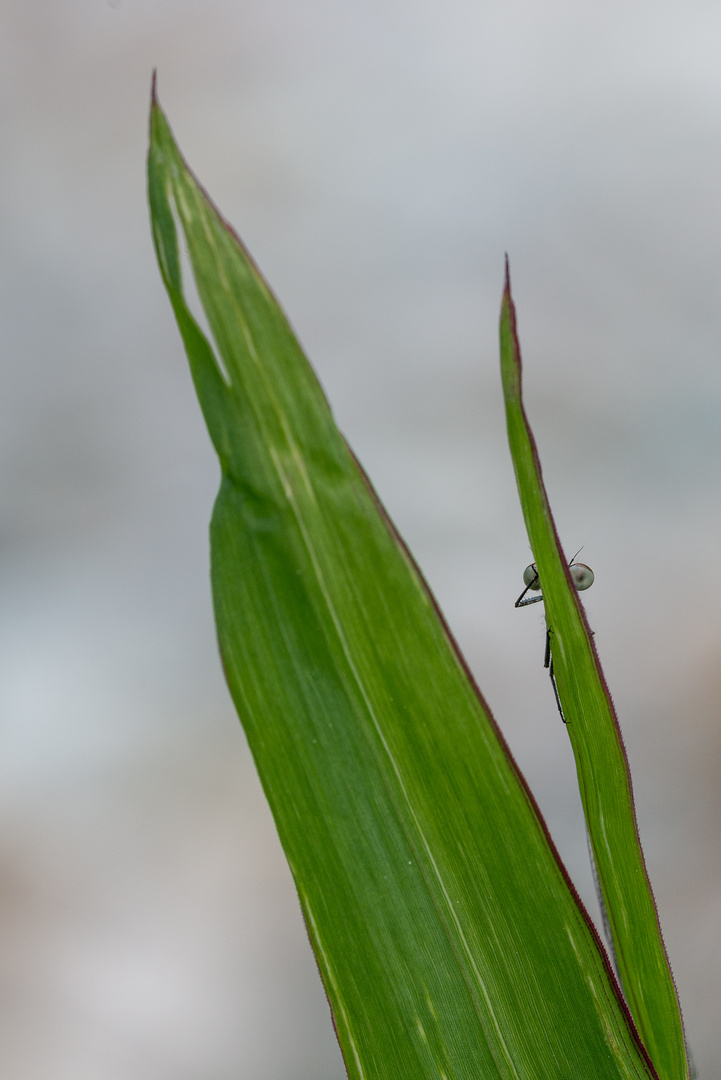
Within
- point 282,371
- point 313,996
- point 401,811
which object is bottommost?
point 313,996

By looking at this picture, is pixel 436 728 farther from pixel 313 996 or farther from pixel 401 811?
pixel 313 996

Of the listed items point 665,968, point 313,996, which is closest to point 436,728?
point 665,968

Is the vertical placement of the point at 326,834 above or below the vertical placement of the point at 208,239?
below
